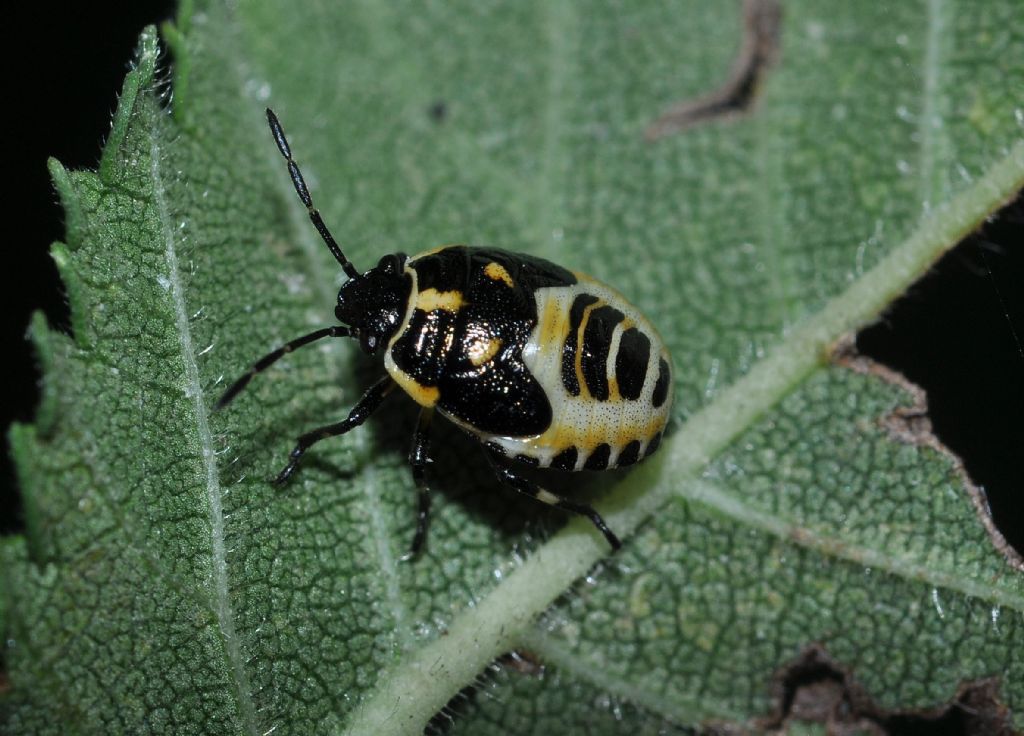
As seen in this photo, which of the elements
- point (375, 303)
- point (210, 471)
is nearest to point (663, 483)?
point (375, 303)

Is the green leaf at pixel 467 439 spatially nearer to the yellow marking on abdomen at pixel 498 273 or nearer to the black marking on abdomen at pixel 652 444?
the black marking on abdomen at pixel 652 444

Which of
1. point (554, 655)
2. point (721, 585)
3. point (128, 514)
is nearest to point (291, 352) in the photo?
point (128, 514)

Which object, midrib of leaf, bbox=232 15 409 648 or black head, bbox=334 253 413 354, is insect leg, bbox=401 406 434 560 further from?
black head, bbox=334 253 413 354

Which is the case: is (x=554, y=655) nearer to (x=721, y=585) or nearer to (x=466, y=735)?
(x=466, y=735)

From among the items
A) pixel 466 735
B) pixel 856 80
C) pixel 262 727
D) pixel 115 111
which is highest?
pixel 115 111

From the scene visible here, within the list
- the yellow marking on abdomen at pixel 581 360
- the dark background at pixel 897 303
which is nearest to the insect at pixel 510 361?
the yellow marking on abdomen at pixel 581 360

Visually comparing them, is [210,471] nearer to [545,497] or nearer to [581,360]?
[545,497]
